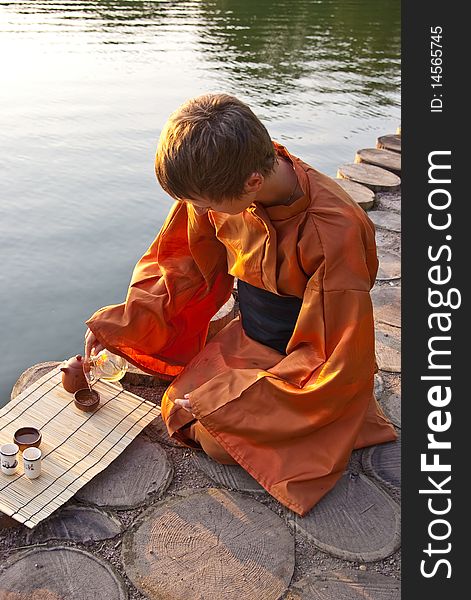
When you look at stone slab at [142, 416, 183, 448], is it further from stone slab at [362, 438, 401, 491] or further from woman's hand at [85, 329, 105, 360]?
stone slab at [362, 438, 401, 491]

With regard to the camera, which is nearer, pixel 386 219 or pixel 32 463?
pixel 32 463

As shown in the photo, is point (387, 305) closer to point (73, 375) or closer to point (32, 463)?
point (73, 375)

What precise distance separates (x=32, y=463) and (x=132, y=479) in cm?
35

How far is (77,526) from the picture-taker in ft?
7.72

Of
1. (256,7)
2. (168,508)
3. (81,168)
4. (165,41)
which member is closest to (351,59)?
(165,41)

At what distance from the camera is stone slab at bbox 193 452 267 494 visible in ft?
8.35

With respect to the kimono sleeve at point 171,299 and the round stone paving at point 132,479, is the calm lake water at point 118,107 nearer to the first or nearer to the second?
the kimono sleeve at point 171,299

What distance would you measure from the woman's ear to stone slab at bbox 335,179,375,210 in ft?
8.81

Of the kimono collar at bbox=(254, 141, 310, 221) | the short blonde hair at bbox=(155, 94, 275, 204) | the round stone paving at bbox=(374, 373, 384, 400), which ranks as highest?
the short blonde hair at bbox=(155, 94, 275, 204)

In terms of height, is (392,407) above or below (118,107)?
below

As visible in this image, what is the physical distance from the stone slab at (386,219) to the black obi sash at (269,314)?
7.14 feet

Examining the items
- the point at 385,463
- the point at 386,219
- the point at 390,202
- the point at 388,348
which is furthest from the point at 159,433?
the point at 390,202

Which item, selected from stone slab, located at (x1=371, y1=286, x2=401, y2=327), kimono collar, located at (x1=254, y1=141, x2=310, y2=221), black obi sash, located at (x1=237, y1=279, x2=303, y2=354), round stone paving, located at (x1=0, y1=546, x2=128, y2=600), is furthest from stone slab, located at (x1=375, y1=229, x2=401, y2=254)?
round stone paving, located at (x1=0, y1=546, x2=128, y2=600)

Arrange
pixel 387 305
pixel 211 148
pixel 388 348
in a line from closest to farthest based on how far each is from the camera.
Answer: pixel 211 148
pixel 388 348
pixel 387 305
